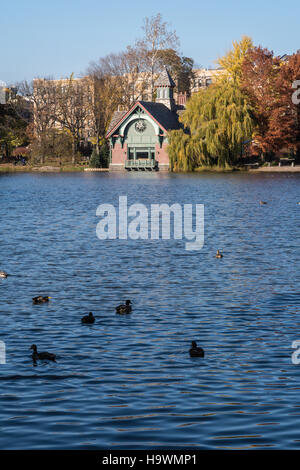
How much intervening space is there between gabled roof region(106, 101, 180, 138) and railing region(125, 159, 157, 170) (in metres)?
5.03

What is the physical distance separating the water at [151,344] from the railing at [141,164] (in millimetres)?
75602

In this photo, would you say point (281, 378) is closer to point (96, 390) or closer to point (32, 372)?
point (96, 390)

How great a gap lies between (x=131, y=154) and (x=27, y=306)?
92.4 metres

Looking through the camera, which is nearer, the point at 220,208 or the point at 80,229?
the point at 80,229

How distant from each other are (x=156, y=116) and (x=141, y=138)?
160 inches

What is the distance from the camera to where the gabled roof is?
105 m

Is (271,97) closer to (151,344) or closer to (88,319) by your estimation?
(88,319)

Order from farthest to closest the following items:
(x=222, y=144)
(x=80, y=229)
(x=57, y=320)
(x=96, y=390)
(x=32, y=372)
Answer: (x=222, y=144), (x=80, y=229), (x=57, y=320), (x=32, y=372), (x=96, y=390)

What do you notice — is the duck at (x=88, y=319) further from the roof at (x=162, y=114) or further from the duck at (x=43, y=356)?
the roof at (x=162, y=114)

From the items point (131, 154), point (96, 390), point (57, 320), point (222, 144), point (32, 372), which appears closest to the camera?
point (96, 390)

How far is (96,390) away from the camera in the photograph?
1185 cm

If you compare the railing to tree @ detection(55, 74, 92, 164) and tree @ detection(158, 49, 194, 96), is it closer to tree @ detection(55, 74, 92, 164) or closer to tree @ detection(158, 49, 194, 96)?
tree @ detection(55, 74, 92, 164)

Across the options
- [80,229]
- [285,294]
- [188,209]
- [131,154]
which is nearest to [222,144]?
[131,154]

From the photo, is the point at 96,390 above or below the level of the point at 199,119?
below
